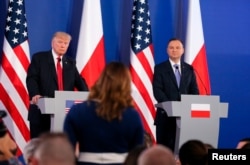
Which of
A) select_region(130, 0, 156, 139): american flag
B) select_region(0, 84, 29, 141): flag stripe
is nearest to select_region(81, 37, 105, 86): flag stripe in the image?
select_region(130, 0, 156, 139): american flag

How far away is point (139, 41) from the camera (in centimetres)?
809

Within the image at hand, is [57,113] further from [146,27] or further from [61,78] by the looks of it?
[146,27]

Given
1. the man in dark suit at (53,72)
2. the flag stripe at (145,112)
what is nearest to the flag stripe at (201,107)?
the man in dark suit at (53,72)

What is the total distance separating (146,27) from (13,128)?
89.5 inches

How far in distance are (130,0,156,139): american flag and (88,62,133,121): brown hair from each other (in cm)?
429

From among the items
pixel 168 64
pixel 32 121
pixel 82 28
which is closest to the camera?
pixel 32 121

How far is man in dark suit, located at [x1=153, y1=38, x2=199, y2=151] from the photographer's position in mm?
6477

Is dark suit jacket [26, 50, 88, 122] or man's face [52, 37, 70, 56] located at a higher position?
man's face [52, 37, 70, 56]

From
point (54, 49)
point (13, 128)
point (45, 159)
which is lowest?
point (13, 128)

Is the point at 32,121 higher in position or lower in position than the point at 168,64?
lower

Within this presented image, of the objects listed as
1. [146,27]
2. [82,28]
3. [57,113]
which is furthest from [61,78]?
[146,27]

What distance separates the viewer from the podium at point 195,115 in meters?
5.90

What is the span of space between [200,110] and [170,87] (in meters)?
0.70

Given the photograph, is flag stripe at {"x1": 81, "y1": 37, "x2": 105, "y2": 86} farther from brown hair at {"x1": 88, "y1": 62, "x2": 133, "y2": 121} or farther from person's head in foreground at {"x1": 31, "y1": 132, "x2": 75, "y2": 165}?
person's head in foreground at {"x1": 31, "y1": 132, "x2": 75, "y2": 165}
